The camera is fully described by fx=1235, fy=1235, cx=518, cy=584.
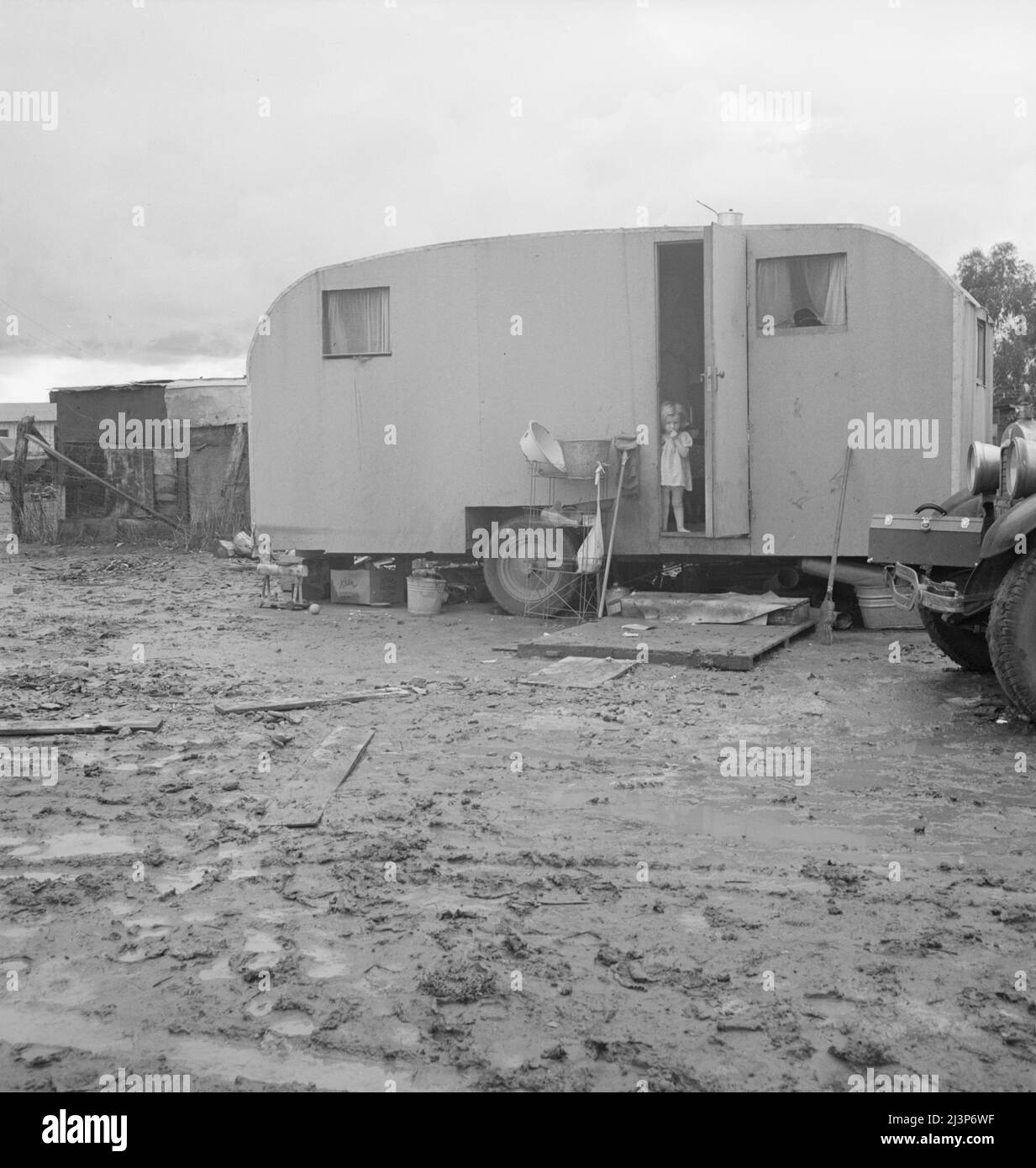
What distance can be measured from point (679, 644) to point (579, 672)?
1158 mm

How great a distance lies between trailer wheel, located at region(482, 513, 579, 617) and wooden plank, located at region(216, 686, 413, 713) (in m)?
4.41

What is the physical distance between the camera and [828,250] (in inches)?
442

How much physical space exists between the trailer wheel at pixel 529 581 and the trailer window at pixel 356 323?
7.82ft

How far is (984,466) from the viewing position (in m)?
7.34

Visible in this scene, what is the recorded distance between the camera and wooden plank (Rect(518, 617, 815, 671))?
9.05m

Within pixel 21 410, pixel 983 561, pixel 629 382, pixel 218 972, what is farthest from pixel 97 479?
pixel 21 410

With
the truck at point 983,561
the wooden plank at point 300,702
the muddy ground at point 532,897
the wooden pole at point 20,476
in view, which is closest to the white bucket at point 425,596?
the wooden plank at point 300,702

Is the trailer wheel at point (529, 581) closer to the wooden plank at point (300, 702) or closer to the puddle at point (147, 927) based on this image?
the wooden plank at point (300, 702)

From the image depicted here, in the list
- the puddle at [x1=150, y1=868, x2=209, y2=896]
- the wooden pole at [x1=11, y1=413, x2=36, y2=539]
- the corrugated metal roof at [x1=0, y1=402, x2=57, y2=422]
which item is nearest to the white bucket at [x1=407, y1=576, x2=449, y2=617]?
the puddle at [x1=150, y1=868, x2=209, y2=896]

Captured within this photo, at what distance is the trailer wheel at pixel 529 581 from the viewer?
487 inches

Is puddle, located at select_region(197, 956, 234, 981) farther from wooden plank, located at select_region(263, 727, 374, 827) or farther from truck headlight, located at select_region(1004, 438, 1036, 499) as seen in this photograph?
truck headlight, located at select_region(1004, 438, 1036, 499)
